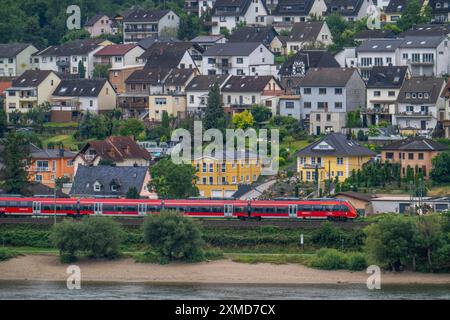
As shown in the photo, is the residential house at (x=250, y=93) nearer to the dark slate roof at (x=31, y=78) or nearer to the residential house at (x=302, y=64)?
the residential house at (x=302, y=64)

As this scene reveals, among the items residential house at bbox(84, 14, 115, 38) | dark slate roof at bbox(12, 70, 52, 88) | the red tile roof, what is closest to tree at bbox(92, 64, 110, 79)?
the red tile roof

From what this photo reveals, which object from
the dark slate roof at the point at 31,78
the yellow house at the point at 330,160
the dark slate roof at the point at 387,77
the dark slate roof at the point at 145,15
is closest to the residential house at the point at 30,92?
the dark slate roof at the point at 31,78

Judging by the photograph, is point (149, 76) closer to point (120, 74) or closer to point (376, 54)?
point (120, 74)

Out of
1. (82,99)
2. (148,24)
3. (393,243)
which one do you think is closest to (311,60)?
(82,99)

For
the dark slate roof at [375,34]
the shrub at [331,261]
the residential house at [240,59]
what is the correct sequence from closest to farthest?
1. the shrub at [331,261]
2. the dark slate roof at [375,34]
3. the residential house at [240,59]

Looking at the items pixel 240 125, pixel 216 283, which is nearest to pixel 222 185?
pixel 240 125
